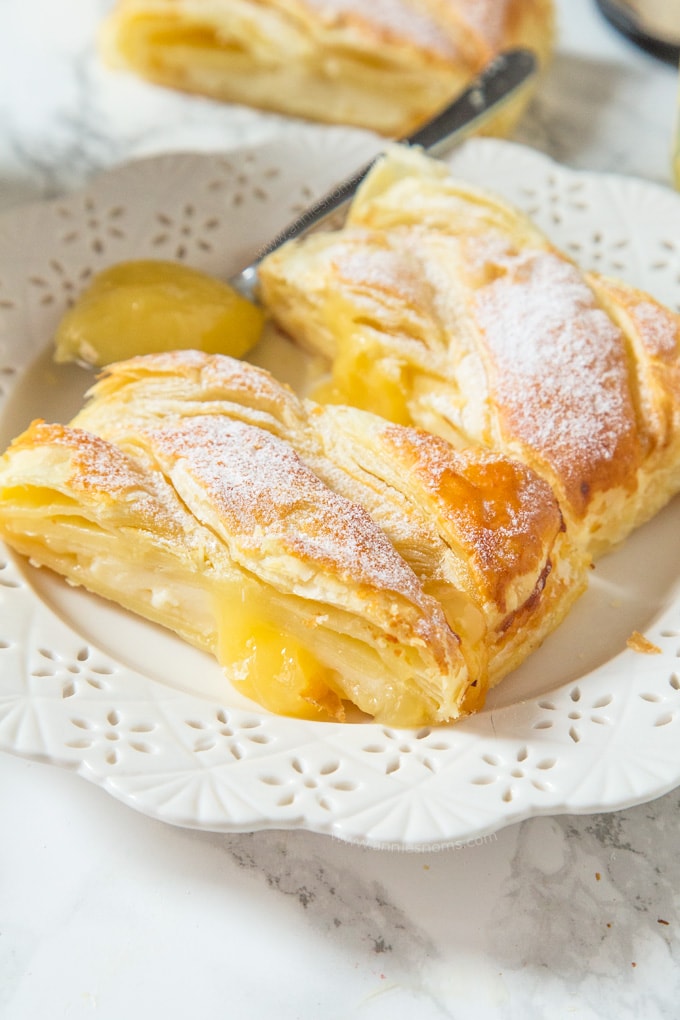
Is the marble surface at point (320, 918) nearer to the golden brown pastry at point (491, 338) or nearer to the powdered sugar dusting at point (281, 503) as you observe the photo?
the powdered sugar dusting at point (281, 503)

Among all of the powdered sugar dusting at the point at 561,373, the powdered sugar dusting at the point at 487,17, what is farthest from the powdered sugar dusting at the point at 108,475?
the powdered sugar dusting at the point at 487,17

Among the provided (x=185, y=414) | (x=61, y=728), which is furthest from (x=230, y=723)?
(x=185, y=414)

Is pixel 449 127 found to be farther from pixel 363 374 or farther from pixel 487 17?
pixel 363 374

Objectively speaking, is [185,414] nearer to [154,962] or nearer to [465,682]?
[465,682]

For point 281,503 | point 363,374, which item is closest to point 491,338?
point 363,374

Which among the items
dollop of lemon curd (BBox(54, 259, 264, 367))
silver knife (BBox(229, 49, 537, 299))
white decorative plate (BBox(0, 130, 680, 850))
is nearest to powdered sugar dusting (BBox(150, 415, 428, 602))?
white decorative plate (BBox(0, 130, 680, 850))

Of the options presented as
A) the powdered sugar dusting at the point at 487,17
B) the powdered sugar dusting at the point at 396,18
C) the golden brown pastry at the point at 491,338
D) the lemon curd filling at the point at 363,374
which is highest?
the powdered sugar dusting at the point at 487,17
